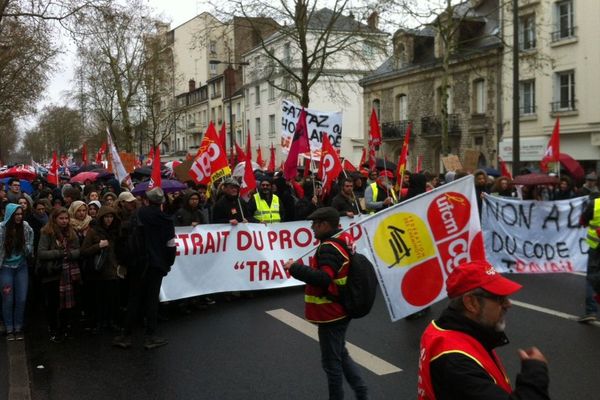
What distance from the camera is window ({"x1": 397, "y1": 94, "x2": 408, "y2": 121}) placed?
36.5m

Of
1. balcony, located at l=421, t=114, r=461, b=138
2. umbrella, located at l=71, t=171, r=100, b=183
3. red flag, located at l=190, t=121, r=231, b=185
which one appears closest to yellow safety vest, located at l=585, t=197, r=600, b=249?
red flag, located at l=190, t=121, r=231, b=185

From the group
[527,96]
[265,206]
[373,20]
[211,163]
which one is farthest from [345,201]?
[527,96]

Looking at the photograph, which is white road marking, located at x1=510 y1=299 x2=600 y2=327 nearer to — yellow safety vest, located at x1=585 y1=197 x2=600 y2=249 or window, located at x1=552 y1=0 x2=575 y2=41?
yellow safety vest, located at x1=585 y1=197 x2=600 y2=249

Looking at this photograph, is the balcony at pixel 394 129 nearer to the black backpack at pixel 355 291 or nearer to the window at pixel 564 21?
the window at pixel 564 21

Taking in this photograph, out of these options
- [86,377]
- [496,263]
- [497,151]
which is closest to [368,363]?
[86,377]

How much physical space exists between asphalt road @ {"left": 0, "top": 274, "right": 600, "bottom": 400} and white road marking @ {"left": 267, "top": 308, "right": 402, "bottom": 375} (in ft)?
0.25

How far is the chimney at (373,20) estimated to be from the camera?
867 inches

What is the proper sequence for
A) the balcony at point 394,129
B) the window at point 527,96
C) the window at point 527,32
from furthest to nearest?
the balcony at point 394,129, the window at point 527,96, the window at point 527,32

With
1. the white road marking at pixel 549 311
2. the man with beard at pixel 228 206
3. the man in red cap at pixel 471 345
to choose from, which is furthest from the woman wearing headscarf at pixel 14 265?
the white road marking at pixel 549 311

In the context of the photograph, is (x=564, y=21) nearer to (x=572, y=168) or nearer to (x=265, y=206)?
(x=572, y=168)

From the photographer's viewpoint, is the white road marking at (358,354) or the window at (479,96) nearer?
the white road marking at (358,354)

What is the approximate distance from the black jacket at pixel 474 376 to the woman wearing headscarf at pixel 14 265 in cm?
575

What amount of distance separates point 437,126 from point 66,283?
28.8 metres

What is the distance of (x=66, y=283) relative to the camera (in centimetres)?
673
